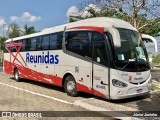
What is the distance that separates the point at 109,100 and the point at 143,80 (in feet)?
4.98

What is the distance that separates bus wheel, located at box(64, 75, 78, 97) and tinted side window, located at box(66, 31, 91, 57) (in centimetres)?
128

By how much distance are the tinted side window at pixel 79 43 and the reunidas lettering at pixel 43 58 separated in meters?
1.31

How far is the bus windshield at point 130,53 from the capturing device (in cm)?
1048

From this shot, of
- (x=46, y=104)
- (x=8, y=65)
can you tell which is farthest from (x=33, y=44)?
(x=46, y=104)

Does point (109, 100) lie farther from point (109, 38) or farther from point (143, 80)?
point (109, 38)

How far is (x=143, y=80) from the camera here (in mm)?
11180

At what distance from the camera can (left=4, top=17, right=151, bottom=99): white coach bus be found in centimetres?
1041

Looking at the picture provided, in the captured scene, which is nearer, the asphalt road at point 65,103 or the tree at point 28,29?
the asphalt road at point 65,103

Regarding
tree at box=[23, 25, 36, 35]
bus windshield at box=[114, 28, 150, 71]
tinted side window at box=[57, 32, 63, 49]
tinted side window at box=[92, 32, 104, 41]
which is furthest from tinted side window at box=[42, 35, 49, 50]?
tree at box=[23, 25, 36, 35]

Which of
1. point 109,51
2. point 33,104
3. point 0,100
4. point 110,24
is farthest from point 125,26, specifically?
point 0,100

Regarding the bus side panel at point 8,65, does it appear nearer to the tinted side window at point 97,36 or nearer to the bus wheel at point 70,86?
the bus wheel at point 70,86

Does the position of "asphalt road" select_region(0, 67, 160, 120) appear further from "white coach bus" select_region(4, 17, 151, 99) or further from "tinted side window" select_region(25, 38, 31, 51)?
"tinted side window" select_region(25, 38, 31, 51)

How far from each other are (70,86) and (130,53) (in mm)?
3268

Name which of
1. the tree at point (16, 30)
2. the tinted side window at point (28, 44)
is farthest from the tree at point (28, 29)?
the tinted side window at point (28, 44)
